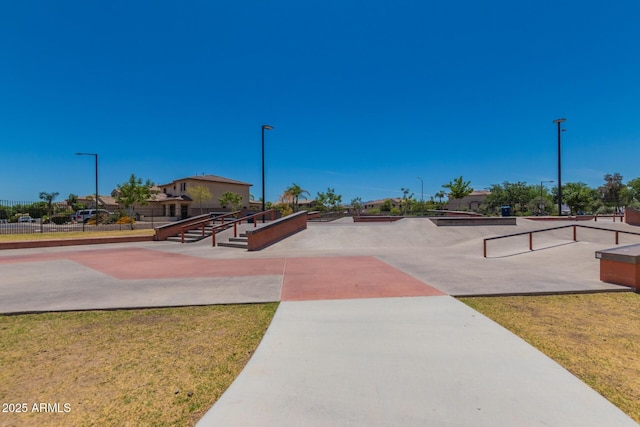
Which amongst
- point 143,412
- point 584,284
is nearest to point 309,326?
point 143,412

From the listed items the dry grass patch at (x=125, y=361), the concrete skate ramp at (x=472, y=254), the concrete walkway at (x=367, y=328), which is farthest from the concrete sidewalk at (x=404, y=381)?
the concrete skate ramp at (x=472, y=254)

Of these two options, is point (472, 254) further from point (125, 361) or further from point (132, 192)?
point (132, 192)

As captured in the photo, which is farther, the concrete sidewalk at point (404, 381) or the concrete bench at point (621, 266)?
the concrete bench at point (621, 266)

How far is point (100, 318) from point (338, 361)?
393 cm

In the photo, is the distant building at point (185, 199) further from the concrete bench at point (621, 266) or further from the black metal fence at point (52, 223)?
the concrete bench at point (621, 266)

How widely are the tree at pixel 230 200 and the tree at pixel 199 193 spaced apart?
3.52 metres

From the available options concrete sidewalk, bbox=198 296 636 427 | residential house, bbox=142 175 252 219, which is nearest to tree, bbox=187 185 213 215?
residential house, bbox=142 175 252 219

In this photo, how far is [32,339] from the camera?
3848 mm

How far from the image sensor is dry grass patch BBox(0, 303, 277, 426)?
2.46 metres

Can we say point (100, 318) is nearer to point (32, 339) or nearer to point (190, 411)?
point (32, 339)

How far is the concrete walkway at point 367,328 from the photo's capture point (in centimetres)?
241

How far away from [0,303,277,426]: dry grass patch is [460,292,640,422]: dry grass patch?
3530 millimetres

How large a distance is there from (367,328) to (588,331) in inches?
118

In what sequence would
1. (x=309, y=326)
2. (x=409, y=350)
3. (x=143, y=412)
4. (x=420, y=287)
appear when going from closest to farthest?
(x=143, y=412) → (x=409, y=350) → (x=309, y=326) → (x=420, y=287)
